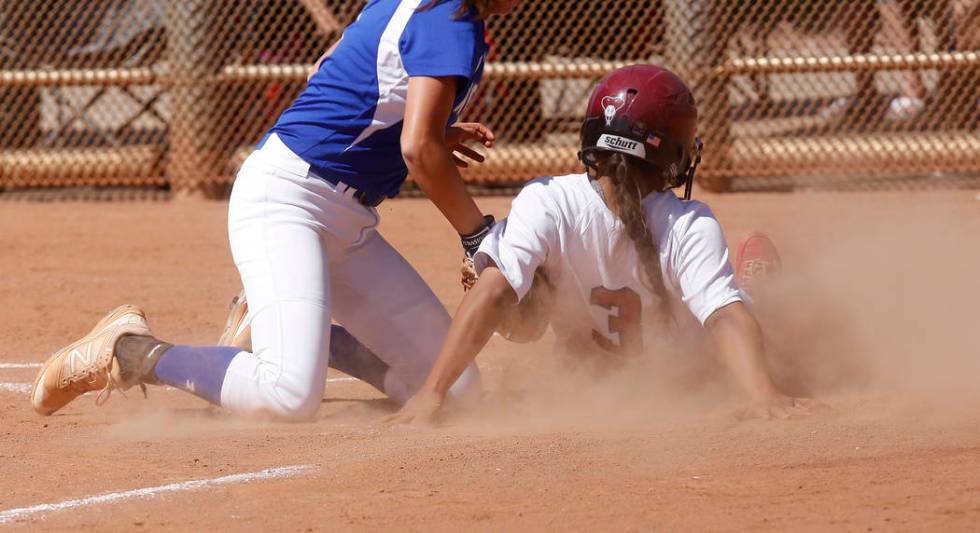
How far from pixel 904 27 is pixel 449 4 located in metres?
6.87

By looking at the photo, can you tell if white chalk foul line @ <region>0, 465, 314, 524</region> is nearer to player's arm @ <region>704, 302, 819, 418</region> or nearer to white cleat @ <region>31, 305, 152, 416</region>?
white cleat @ <region>31, 305, 152, 416</region>

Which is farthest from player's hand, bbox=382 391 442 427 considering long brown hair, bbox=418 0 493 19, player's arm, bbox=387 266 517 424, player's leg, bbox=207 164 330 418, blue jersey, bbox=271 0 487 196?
long brown hair, bbox=418 0 493 19

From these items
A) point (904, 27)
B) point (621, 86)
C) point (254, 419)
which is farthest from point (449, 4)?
point (904, 27)

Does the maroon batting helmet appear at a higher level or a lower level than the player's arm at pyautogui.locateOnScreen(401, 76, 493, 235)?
higher

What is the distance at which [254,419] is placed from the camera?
3.77 m

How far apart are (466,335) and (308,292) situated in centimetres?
51

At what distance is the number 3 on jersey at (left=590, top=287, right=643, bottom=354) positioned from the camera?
3799 millimetres

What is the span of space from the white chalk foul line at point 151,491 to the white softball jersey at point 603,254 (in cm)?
85

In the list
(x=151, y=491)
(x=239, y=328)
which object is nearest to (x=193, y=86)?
(x=239, y=328)

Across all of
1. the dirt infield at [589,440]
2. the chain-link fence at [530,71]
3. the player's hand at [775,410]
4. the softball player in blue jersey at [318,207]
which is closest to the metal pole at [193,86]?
the chain-link fence at [530,71]

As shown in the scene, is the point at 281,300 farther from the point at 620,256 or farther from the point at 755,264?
the point at 755,264

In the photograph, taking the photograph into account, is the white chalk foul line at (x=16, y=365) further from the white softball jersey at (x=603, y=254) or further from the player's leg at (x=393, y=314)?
the white softball jersey at (x=603, y=254)

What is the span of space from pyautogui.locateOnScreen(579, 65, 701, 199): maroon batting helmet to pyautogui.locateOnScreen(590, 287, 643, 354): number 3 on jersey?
1.19ft

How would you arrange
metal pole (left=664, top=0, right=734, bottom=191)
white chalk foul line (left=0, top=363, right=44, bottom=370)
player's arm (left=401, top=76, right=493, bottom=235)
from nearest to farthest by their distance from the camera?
player's arm (left=401, top=76, right=493, bottom=235)
white chalk foul line (left=0, top=363, right=44, bottom=370)
metal pole (left=664, top=0, right=734, bottom=191)
